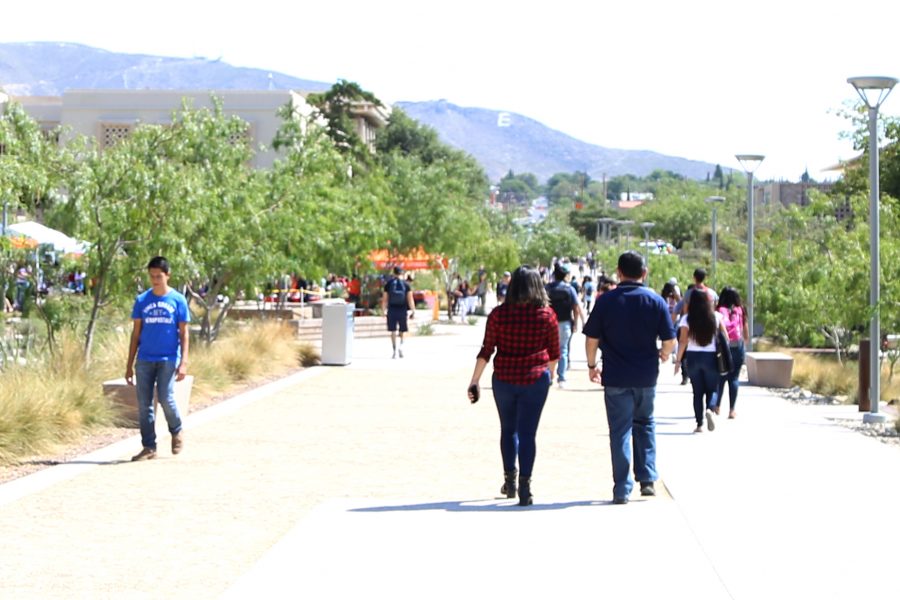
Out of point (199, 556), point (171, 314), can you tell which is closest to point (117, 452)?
point (171, 314)

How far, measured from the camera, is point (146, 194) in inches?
694

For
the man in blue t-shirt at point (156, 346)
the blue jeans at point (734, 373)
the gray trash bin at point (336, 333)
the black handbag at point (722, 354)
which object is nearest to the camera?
the man in blue t-shirt at point (156, 346)

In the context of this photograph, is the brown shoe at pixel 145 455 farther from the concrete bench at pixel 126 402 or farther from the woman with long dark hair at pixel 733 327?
the woman with long dark hair at pixel 733 327

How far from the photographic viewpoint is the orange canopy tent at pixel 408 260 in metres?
45.8

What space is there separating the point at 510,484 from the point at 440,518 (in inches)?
38.6

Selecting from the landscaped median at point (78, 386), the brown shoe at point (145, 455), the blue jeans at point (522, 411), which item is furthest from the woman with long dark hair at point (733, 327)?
the blue jeans at point (522, 411)

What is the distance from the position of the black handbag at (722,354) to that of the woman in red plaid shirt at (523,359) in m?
5.52

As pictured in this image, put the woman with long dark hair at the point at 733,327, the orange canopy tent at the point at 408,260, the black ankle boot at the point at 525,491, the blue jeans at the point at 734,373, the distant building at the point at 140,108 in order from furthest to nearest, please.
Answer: the distant building at the point at 140,108 → the orange canopy tent at the point at 408,260 → the woman with long dark hair at the point at 733,327 → the blue jeans at the point at 734,373 → the black ankle boot at the point at 525,491

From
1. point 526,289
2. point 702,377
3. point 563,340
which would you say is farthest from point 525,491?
point 563,340

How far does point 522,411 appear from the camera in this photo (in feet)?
33.6

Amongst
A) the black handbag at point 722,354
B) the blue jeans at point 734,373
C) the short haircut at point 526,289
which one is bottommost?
the blue jeans at point 734,373

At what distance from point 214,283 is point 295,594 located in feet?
65.2

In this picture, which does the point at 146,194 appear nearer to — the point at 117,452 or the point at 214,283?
the point at 117,452

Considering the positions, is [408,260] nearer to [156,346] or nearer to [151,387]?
[151,387]
